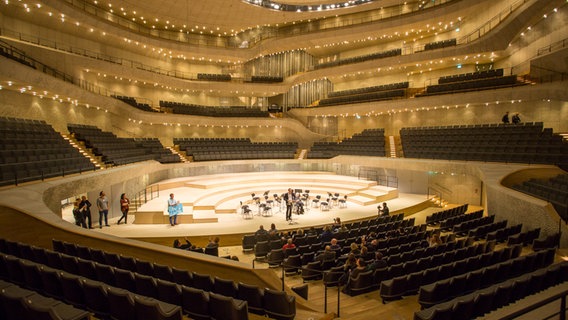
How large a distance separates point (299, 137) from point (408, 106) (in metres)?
9.42

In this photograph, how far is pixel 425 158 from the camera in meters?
18.2

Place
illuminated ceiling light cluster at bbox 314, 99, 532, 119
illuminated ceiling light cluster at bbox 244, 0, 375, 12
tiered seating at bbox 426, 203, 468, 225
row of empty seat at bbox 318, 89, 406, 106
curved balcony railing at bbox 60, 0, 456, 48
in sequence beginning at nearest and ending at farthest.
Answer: tiered seating at bbox 426, 203, 468, 225 < illuminated ceiling light cluster at bbox 314, 99, 532, 119 < row of empty seat at bbox 318, 89, 406, 106 < curved balcony railing at bbox 60, 0, 456, 48 < illuminated ceiling light cluster at bbox 244, 0, 375, 12

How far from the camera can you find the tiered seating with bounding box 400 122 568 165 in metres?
14.0

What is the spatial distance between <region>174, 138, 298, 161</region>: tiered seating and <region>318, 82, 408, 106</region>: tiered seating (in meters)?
5.31

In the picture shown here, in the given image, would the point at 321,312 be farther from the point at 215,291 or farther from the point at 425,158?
the point at 425,158

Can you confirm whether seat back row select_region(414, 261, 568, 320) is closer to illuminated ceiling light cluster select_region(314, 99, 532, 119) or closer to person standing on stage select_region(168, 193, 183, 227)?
person standing on stage select_region(168, 193, 183, 227)

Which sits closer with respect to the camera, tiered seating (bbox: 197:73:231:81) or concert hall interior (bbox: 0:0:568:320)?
concert hall interior (bbox: 0:0:568:320)

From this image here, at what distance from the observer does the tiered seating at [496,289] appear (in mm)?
4035

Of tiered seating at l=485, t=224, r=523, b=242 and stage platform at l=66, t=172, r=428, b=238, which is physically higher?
tiered seating at l=485, t=224, r=523, b=242

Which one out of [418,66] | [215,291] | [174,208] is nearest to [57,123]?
[174,208]

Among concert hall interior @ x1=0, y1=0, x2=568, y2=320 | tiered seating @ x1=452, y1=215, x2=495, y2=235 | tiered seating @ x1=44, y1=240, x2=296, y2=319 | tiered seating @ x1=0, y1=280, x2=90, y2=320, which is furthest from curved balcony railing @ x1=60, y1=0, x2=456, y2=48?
tiered seating @ x1=0, y1=280, x2=90, y2=320

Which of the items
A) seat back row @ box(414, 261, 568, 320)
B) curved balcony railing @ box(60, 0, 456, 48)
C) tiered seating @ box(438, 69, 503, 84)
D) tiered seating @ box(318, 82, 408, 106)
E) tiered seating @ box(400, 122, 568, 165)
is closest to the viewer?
seat back row @ box(414, 261, 568, 320)

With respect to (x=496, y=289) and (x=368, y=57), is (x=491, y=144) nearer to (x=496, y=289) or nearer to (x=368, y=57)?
(x=368, y=57)

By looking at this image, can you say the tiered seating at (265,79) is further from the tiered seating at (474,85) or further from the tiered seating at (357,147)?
the tiered seating at (474,85)
